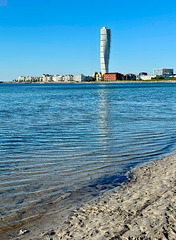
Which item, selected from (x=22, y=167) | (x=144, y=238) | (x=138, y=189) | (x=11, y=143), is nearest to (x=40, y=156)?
(x=22, y=167)

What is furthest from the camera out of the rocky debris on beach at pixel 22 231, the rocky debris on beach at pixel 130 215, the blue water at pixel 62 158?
the blue water at pixel 62 158

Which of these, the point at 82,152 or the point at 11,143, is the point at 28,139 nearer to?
the point at 11,143

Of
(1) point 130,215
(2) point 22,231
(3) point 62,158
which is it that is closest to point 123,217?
(1) point 130,215

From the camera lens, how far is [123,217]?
417 cm

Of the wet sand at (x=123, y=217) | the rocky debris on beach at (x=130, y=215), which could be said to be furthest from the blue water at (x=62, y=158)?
the rocky debris on beach at (x=130, y=215)

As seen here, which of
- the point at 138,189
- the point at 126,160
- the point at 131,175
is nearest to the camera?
the point at 138,189

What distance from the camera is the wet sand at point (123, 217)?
3715 millimetres

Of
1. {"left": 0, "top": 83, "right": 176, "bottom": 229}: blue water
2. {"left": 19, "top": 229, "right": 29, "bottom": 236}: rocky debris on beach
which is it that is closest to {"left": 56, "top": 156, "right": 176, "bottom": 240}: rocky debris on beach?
{"left": 19, "top": 229, "right": 29, "bottom": 236}: rocky debris on beach

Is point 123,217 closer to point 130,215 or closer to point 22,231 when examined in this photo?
point 130,215

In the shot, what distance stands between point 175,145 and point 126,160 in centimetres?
270

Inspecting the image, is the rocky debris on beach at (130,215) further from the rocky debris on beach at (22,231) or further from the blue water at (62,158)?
the blue water at (62,158)

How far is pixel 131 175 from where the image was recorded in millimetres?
6387

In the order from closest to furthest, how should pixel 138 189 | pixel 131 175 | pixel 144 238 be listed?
pixel 144 238 < pixel 138 189 < pixel 131 175

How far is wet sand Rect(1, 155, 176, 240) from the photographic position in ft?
12.2
